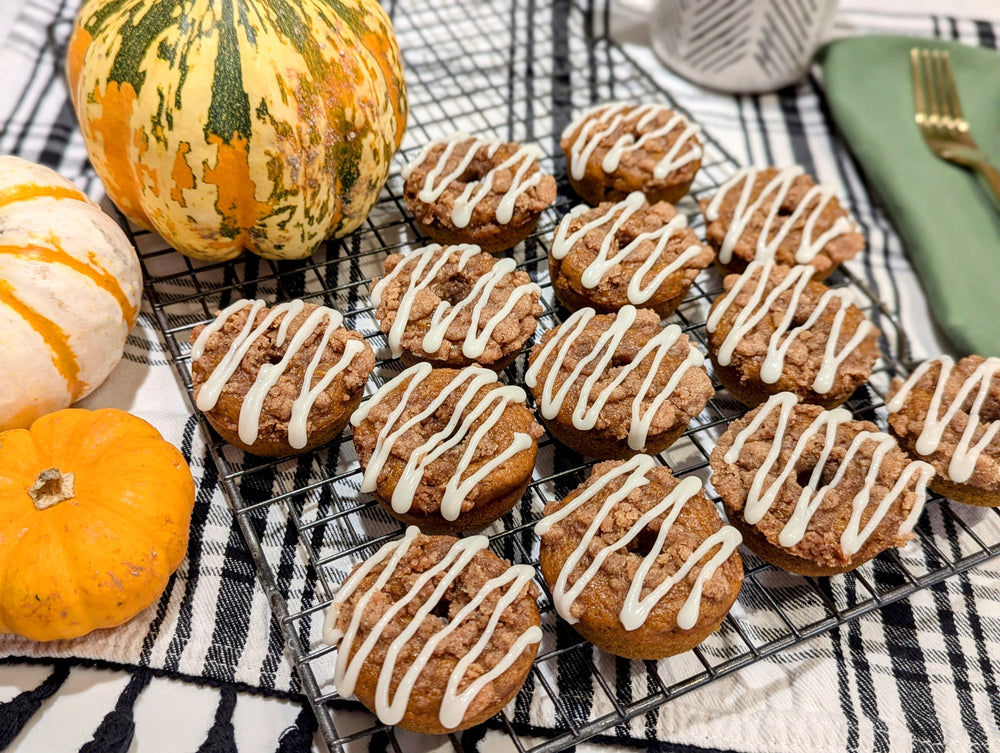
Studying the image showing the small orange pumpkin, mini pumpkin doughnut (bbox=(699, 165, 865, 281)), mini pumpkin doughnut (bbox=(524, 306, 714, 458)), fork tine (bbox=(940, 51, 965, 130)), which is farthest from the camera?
fork tine (bbox=(940, 51, 965, 130))

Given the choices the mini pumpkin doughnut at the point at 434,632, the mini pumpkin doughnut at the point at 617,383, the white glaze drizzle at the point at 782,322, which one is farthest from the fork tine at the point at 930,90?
the mini pumpkin doughnut at the point at 434,632

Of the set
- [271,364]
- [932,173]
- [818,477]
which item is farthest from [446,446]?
[932,173]

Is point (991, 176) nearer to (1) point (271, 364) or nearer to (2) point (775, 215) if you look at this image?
(2) point (775, 215)

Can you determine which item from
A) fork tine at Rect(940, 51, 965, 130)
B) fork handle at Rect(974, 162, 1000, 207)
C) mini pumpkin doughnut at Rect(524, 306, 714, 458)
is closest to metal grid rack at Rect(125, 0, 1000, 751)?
mini pumpkin doughnut at Rect(524, 306, 714, 458)

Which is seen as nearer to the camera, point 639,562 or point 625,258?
point 639,562

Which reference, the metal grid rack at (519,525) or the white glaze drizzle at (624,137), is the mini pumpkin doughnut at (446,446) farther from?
the white glaze drizzle at (624,137)

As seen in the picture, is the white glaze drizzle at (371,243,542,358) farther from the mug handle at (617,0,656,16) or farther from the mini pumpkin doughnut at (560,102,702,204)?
the mug handle at (617,0,656,16)

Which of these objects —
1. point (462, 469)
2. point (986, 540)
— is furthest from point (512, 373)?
point (986, 540)
